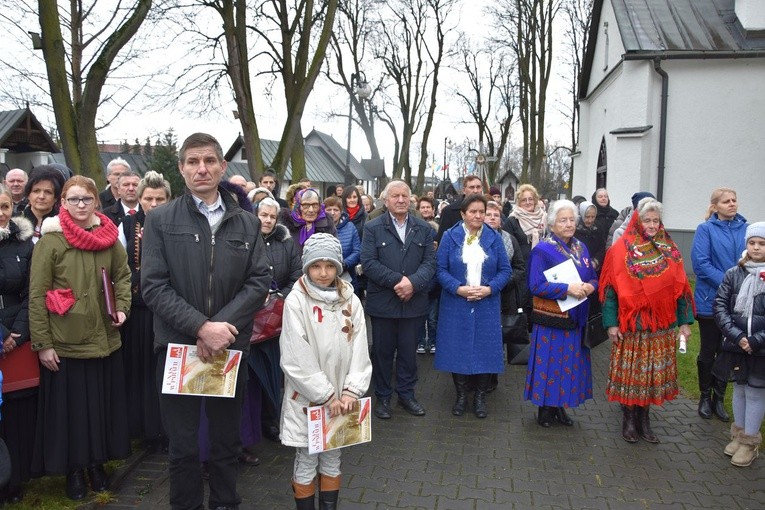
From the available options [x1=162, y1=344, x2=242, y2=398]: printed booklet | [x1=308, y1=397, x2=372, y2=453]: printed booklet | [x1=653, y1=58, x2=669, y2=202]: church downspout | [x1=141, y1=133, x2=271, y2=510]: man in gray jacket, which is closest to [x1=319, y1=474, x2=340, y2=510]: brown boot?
[x1=308, y1=397, x2=372, y2=453]: printed booklet

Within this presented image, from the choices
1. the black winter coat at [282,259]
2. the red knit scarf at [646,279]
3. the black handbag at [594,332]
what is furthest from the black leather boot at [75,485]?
the red knit scarf at [646,279]

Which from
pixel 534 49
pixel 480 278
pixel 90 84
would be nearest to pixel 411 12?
pixel 534 49

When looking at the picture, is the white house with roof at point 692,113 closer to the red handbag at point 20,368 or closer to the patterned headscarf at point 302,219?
the patterned headscarf at point 302,219

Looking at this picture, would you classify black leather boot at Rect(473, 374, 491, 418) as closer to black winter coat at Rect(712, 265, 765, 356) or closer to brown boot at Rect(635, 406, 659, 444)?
brown boot at Rect(635, 406, 659, 444)

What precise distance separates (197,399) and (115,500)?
115 centimetres

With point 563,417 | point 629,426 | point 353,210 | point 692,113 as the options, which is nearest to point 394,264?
point 563,417

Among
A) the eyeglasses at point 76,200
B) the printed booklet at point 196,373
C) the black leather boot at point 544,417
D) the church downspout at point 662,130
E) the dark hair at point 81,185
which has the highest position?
the church downspout at point 662,130

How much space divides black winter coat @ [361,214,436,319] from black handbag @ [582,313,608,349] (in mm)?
1452

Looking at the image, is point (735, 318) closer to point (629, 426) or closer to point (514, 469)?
point (629, 426)

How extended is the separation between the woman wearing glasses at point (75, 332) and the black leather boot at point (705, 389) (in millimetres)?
5055

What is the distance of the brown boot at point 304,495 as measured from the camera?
12.1ft

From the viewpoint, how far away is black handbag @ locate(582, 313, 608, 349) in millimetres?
5434

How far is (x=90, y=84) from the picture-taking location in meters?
8.42

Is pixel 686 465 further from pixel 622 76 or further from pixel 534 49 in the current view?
pixel 534 49
